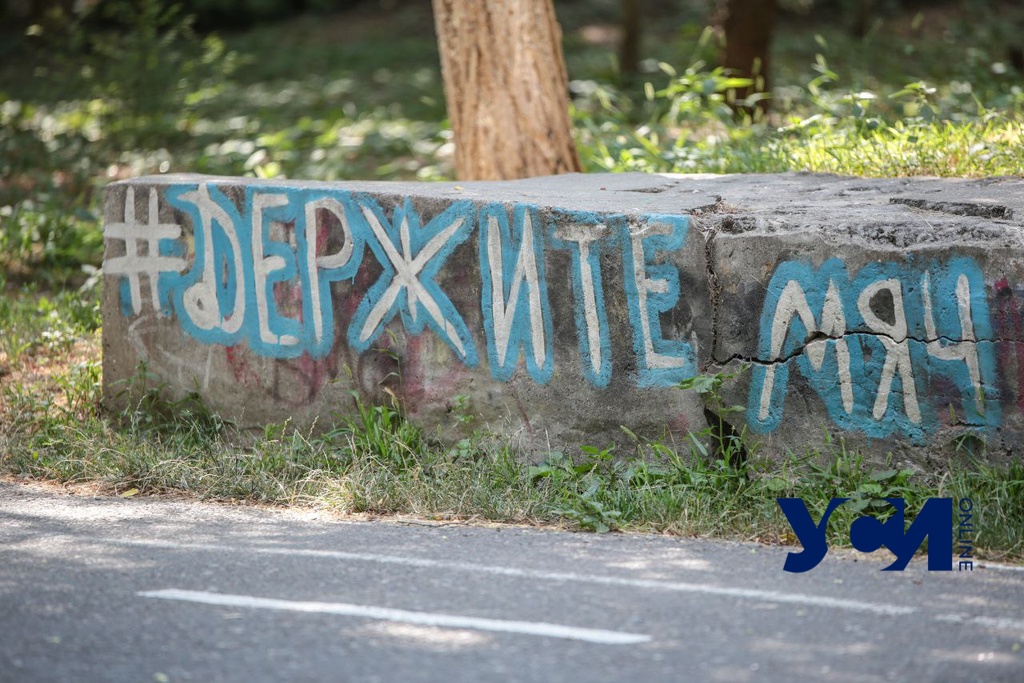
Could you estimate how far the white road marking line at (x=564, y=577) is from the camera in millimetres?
3967

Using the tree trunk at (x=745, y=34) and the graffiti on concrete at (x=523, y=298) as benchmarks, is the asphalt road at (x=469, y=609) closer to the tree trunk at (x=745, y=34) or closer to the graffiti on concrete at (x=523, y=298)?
the graffiti on concrete at (x=523, y=298)

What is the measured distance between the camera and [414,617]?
3.86 metres

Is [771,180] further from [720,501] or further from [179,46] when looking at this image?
[179,46]

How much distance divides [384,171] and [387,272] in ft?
16.9

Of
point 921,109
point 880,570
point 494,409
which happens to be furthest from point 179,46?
point 880,570

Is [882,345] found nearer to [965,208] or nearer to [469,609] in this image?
[965,208]

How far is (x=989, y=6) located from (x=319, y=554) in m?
18.8

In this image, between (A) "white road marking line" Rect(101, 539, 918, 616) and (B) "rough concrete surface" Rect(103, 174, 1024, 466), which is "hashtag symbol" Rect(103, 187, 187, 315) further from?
(A) "white road marking line" Rect(101, 539, 918, 616)

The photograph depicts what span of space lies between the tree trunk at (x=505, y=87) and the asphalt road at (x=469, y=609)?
3.87m

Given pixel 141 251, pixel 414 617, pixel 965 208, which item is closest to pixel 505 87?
pixel 141 251

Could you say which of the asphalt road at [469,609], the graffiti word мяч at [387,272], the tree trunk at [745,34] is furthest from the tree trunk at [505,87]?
the asphalt road at [469,609]

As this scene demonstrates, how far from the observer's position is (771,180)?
Answer: 6.59 metres

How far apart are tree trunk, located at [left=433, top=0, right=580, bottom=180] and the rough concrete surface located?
1442 millimetres

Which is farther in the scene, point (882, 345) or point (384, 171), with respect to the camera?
point (384, 171)
